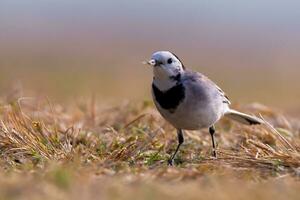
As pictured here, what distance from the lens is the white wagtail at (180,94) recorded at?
7898 millimetres

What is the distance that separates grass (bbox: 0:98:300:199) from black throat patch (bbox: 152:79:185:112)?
42 cm

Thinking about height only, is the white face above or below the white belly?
above

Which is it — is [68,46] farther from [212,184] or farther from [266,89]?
[212,184]

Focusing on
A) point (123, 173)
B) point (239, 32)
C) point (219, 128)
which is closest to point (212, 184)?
point (123, 173)

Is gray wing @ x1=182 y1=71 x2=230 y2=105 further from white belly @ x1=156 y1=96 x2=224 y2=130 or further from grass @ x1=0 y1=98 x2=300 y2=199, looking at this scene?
grass @ x1=0 y1=98 x2=300 y2=199

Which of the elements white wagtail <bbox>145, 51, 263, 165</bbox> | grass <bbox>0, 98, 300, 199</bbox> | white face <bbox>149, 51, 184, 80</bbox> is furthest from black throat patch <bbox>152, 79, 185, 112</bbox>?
grass <bbox>0, 98, 300, 199</bbox>

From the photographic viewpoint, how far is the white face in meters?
7.88

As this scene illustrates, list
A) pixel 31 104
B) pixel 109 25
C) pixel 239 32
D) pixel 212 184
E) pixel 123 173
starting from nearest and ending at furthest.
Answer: pixel 212 184 → pixel 123 173 → pixel 31 104 → pixel 239 32 → pixel 109 25

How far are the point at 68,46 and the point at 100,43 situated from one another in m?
4.76

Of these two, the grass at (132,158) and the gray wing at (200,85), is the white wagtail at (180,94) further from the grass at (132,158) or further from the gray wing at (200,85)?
the grass at (132,158)

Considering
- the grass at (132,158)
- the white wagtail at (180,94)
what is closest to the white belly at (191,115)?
the white wagtail at (180,94)

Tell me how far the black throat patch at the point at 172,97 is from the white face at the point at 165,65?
0.40 ft

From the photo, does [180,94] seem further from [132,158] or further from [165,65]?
[132,158]

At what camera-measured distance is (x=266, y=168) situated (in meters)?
7.10
